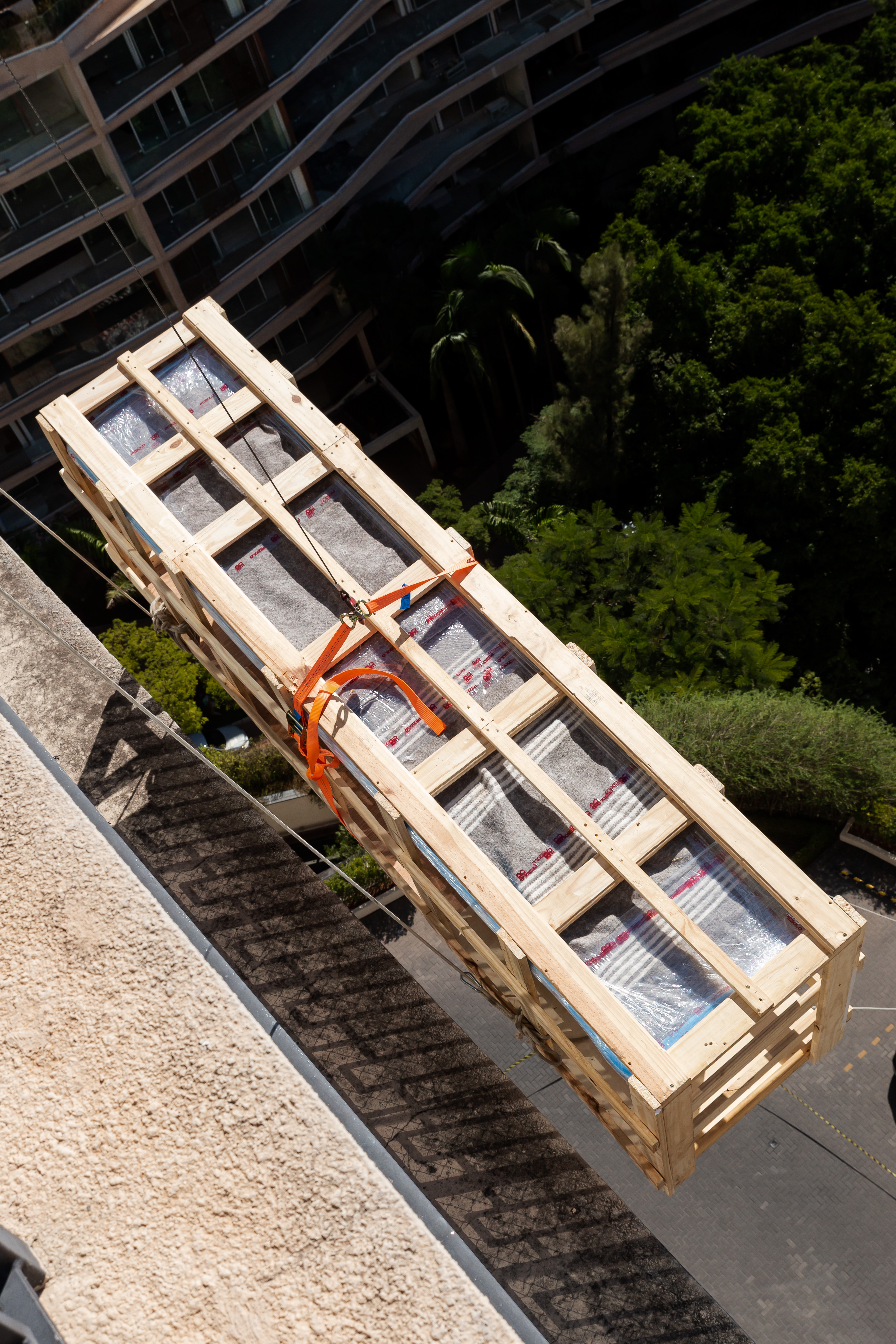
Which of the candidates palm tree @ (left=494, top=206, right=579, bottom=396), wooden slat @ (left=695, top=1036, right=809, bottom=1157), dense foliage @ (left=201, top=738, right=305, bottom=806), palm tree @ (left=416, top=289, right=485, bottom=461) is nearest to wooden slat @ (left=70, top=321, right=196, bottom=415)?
wooden slat @ (left=695, top=1036, right=809, bottom=1157)

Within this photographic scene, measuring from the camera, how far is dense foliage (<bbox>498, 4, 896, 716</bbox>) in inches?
802

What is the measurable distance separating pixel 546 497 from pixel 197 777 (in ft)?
47.1

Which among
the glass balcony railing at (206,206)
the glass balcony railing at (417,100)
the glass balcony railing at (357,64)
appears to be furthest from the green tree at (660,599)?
the glass balcony railing at (357,64)

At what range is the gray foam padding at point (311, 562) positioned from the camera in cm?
1038

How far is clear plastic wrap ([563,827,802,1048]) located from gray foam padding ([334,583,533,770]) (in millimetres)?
1929

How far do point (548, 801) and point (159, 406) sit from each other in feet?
18.5

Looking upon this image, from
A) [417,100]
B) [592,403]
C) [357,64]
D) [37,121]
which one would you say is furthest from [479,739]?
[417,100]

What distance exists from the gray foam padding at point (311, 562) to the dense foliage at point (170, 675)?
10.8 meters

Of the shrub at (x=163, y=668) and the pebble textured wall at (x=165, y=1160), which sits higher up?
the shrub at (x=163, y=668)

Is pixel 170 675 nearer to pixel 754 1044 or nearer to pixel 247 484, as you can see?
pixel 247 484

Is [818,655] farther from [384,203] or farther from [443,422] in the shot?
[384,203]

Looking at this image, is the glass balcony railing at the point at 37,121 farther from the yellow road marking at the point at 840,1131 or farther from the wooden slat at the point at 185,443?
the yellow road marking at the point at 840,1131

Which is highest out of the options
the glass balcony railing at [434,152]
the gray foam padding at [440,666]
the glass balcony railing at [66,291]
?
the glass balcony railing at [66,291]

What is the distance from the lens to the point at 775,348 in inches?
841
